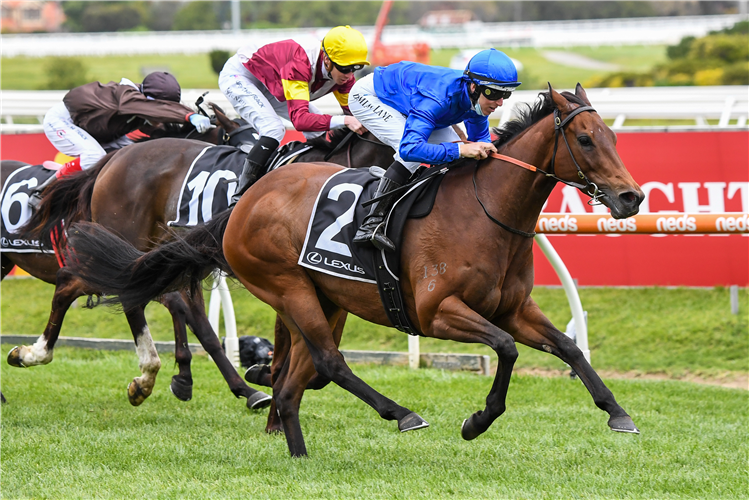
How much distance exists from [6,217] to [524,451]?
3717 mm

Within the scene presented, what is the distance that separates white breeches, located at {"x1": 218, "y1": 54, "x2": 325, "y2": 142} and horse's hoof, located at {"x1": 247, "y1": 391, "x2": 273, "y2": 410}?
1518mm

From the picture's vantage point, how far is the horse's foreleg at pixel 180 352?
5473mm

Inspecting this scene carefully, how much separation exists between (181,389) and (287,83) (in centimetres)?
197

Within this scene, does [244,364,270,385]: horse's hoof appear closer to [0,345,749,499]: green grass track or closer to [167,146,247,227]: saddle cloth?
[0,345,749,499]: green grass track

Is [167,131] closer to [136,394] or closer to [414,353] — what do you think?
[136,394]

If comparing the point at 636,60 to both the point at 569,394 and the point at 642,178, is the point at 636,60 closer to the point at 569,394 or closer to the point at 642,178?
the point at 642,178

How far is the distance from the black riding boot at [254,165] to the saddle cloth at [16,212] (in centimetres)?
162

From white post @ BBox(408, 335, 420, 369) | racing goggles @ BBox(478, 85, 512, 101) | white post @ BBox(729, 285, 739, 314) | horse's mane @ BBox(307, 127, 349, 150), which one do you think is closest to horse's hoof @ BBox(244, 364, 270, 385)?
horse's mane @ BBox(307, 127, 349, 150)

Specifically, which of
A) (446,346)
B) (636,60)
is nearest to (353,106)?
(446,346)

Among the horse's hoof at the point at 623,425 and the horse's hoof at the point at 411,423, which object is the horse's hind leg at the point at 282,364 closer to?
the horse's hoof at the point at 411,423

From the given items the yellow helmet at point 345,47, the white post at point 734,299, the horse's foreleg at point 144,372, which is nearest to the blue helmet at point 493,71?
the yellow helmet at point 345,47

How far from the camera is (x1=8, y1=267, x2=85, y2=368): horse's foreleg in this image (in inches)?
213

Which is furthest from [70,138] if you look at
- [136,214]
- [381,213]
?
[381,213]

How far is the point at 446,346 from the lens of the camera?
305 inches
